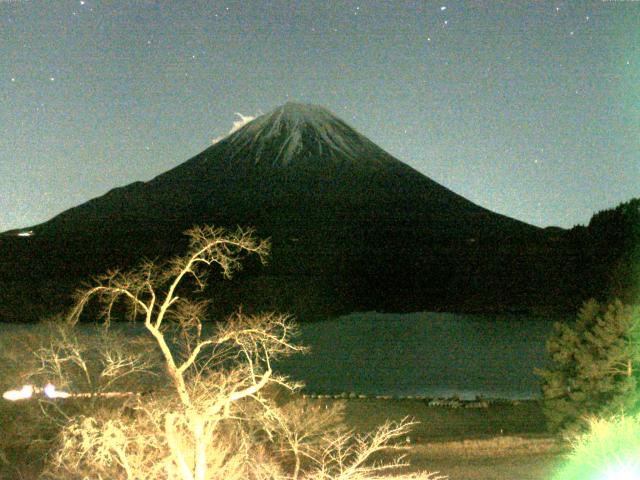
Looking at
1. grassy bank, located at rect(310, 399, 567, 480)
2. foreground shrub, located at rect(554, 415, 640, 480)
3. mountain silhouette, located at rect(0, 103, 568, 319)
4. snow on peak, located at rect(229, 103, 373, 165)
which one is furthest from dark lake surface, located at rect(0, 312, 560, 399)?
snow on peak, located at rect(229, 103, 373, 165)

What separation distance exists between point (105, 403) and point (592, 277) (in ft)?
152

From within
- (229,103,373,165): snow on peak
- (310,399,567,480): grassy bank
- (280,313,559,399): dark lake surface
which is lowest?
(280,313,559,399): dark lake surface

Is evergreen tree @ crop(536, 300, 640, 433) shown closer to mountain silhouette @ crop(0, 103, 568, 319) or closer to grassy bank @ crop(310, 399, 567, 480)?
grassy bank @ crop(310, 399, 567, 480)

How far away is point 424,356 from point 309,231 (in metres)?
45.9

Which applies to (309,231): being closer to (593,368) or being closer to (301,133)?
(301,133)

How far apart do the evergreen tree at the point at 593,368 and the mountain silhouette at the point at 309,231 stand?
49.6 m

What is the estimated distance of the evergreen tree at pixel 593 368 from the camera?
1317 cm

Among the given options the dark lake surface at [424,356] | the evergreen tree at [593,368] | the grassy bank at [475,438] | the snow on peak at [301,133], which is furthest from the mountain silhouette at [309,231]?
the evergreen tree at [593,368]

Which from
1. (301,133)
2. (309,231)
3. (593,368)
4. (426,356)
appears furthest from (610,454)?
(301,133)

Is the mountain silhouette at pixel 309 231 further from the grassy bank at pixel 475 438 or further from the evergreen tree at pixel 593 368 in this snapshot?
the evergreen tree at pixel 593 368

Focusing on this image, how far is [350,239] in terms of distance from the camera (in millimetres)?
87250

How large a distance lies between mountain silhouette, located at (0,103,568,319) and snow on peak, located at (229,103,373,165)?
0.16m

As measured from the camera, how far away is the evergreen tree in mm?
13172

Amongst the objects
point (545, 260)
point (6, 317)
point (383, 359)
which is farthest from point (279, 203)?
point (383, 359)
